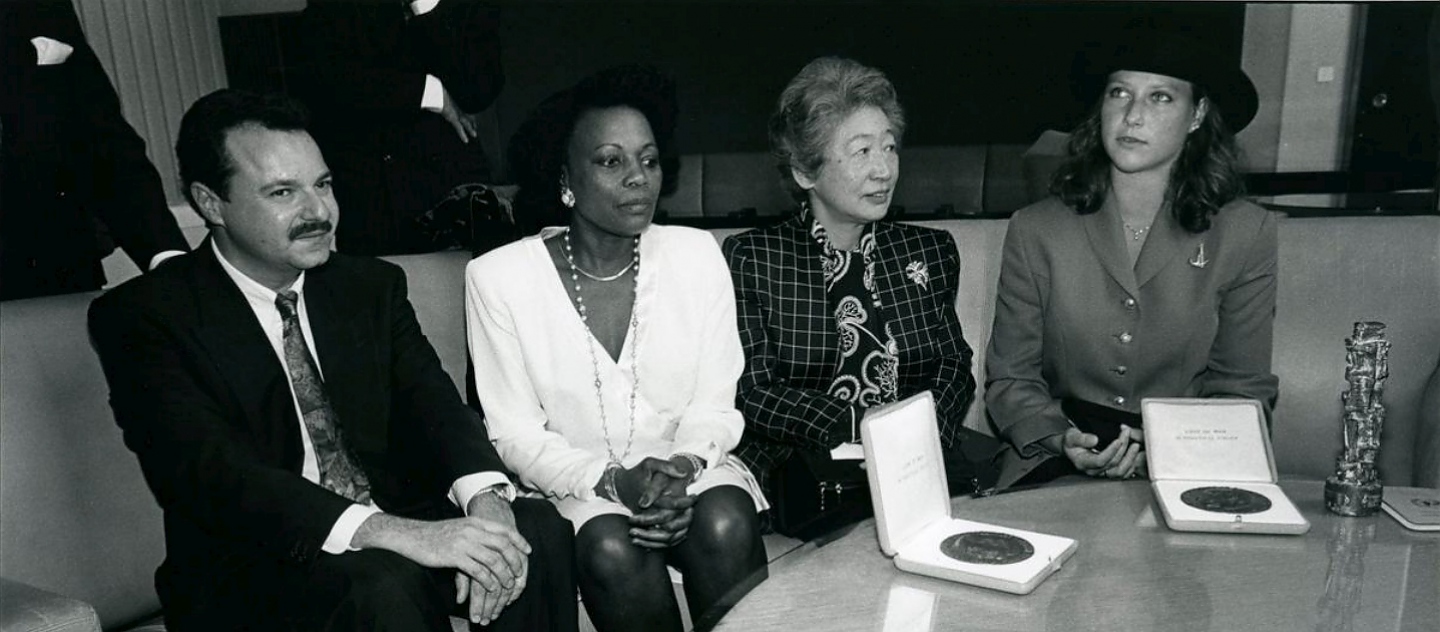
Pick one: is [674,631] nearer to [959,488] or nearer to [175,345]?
[959,488]

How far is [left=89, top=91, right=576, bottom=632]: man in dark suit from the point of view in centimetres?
164

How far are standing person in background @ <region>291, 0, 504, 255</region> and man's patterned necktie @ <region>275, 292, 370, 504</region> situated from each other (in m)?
0.84

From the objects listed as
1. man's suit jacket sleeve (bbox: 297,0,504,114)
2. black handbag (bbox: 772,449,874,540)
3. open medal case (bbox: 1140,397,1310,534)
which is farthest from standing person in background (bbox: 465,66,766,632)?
open medal case (bbox: 1140,397,1310,534)

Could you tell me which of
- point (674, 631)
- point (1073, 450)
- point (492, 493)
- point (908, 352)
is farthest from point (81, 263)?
point (1073, 450)

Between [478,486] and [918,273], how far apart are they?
110 cm

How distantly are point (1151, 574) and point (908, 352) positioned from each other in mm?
964

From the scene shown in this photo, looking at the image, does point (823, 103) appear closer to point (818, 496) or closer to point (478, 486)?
point (818, 496)

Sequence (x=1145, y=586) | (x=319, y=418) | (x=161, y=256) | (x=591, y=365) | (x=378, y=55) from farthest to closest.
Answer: (x=378, y=55)
(x=161, y=256)
(x=591, y=365)
(x=319, y=418)
(x=1145, y=586)

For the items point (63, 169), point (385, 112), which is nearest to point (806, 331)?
point (385, 112)

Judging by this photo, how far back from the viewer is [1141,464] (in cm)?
205

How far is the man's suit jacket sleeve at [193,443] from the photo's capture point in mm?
1633

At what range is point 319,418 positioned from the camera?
1.87 m

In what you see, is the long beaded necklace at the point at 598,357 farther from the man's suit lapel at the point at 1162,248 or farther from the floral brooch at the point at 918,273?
the man's suit lapel at the point at 1162,248

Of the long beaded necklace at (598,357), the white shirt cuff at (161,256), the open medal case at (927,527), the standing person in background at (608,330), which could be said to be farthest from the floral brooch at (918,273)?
the white shirt cuff at (161,256)
